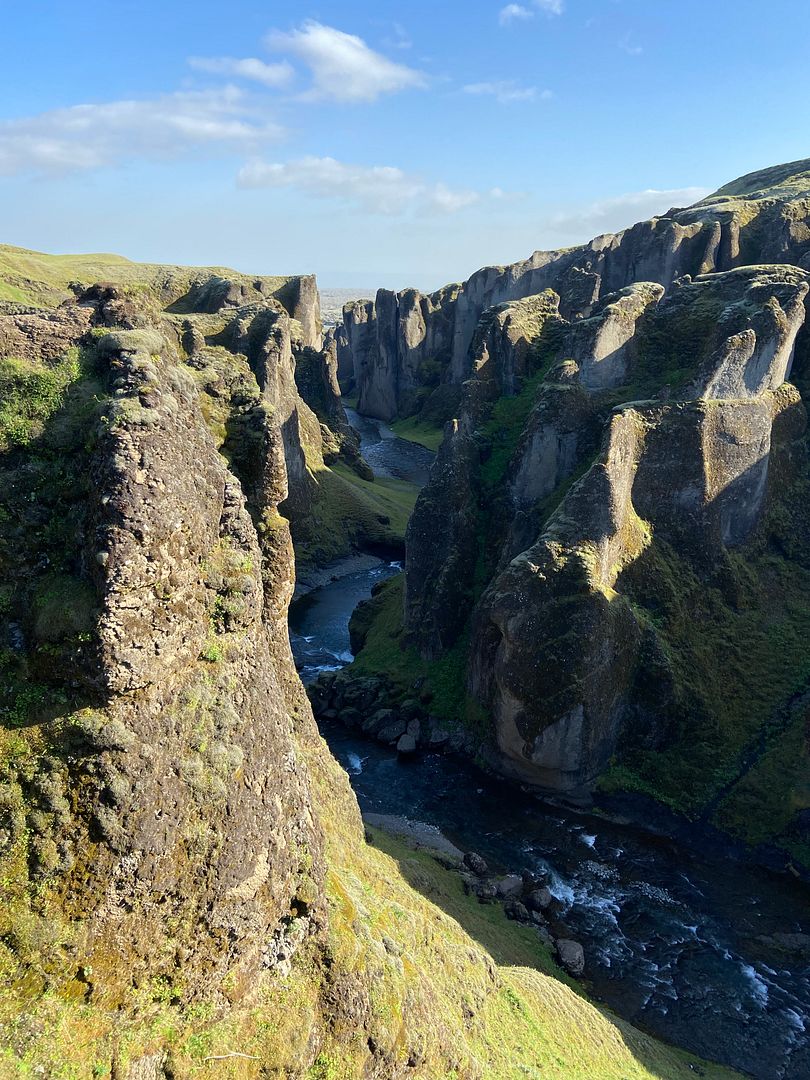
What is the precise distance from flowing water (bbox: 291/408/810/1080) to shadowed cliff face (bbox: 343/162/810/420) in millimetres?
27891

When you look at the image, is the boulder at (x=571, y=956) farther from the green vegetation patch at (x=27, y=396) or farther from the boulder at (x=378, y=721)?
the green vegetation patch at (x=27, y=396)

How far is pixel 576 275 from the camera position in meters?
80.1

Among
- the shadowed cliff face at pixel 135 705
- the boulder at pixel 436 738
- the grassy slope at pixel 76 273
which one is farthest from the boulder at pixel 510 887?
the grassy slope at pixel 76 273

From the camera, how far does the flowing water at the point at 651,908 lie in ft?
85.7

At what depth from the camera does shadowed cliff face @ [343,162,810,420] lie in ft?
247

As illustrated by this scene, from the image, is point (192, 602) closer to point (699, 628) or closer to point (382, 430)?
point (699, 628)

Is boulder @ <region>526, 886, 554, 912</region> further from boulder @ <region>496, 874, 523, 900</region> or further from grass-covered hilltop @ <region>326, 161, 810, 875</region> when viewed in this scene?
grass-covered hilltop @ <region>326, 161, 810, 875</region>

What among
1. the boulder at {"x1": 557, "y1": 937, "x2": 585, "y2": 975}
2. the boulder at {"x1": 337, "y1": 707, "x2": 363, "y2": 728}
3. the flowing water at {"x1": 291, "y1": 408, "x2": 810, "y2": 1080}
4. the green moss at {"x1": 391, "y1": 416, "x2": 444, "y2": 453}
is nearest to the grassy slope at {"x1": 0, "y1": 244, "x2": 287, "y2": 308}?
the green moss at {"x1": 391, "y1": 416, "x2": 444, "y2": 453}

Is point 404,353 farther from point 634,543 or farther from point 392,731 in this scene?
point 392,731

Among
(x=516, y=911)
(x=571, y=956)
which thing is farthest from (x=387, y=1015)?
(x=516, y=911)

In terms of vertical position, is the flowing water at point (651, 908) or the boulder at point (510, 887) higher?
the boulder at point (510, 887)

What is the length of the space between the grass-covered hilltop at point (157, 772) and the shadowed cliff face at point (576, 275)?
39362mm

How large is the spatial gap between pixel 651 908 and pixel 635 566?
57.9ft

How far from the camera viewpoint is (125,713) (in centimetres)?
1221
